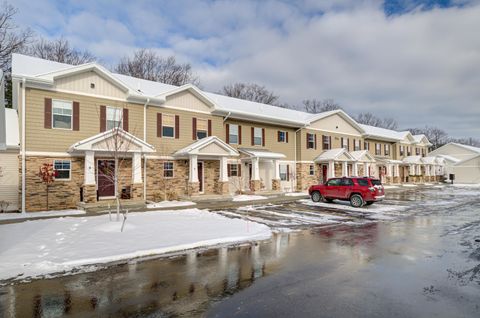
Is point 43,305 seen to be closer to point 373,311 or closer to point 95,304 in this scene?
point 95,304

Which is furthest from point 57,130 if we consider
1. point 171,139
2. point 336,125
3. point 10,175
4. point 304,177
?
point 336,125

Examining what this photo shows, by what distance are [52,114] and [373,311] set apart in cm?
1651

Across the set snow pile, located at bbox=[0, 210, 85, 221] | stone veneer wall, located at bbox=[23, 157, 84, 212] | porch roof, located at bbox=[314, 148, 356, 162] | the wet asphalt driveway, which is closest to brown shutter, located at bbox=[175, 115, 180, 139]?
stone veneer wall, located at bbox=[23, 157, 84, 212]

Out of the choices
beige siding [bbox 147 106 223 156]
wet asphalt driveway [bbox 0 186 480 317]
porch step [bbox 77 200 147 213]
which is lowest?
wet asphalt driveway [bbox 0 186 480 317]

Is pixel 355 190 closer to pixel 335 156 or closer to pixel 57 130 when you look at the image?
pixel 335 156

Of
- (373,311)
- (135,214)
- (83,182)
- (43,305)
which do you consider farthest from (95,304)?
(83,182)

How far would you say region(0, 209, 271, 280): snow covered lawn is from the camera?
22.8 ft

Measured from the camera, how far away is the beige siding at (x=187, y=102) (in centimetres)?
1962

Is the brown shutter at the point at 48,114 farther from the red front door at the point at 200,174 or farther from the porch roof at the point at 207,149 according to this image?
the red front door at the point at 200,174

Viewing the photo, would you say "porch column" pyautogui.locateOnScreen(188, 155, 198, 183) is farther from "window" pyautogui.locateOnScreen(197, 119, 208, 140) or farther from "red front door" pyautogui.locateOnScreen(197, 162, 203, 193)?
"window" pyautogui.locateOnScreen(197, 119, 208, 140)

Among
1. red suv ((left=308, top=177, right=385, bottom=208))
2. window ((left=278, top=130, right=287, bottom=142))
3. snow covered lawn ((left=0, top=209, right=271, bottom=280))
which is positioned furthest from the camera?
window ((left=278, top=130, right=287, bottom=142))

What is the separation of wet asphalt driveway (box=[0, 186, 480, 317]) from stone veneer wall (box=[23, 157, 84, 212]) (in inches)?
413

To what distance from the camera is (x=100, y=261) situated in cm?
708

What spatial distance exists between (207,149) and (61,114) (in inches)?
329
